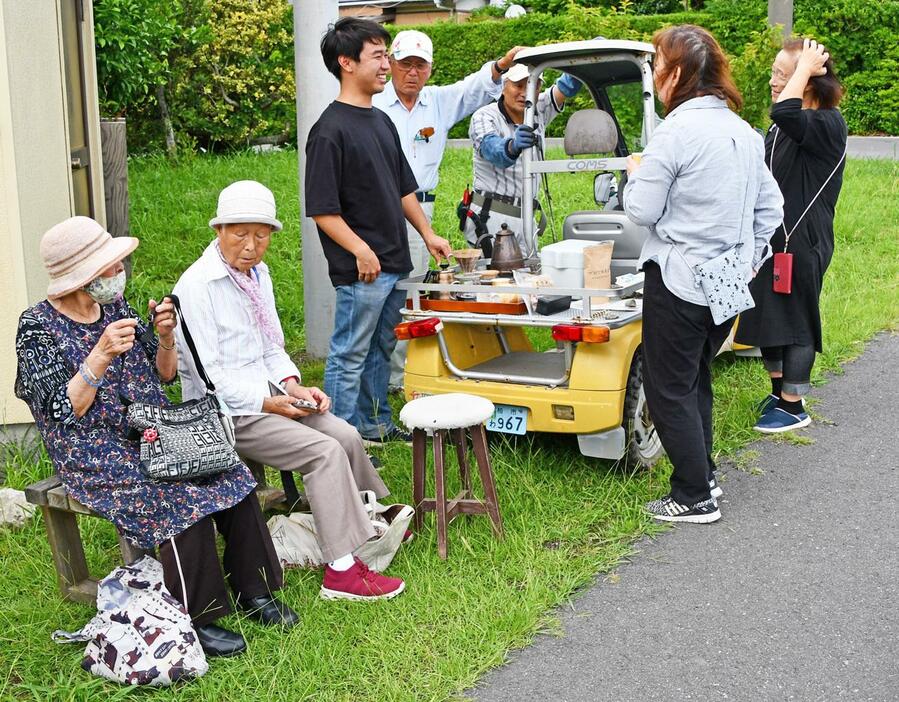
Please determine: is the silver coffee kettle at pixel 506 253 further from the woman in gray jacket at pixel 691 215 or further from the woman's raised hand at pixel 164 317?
the woman's raised hand at pixel 164 317

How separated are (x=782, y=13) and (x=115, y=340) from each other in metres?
9.33

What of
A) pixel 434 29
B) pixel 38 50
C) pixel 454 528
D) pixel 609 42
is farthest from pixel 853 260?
pixel 434 29

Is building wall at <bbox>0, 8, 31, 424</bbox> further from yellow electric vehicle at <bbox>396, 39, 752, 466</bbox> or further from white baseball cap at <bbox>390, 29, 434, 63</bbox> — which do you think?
white baseball cap at <bbox>390, 29, 434, 63</bbox>

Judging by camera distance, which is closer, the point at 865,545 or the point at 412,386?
the point at 865,545

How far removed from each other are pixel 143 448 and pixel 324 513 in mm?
723

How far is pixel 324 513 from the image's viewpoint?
3.82 meters

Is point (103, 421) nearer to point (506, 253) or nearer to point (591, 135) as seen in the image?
point (506, 253)

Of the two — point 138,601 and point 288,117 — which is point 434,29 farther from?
point 138,601

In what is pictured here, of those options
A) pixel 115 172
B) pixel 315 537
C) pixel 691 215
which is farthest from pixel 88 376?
pixel 115 172

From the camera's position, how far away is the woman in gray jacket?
4.18m

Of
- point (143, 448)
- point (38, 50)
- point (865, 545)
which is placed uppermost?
point (38, 50)

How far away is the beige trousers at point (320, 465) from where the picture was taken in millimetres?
3812


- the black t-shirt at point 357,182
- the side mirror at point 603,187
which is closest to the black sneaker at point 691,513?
the black t-shirt at point 357,182

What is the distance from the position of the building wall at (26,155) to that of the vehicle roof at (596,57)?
2.53 m
